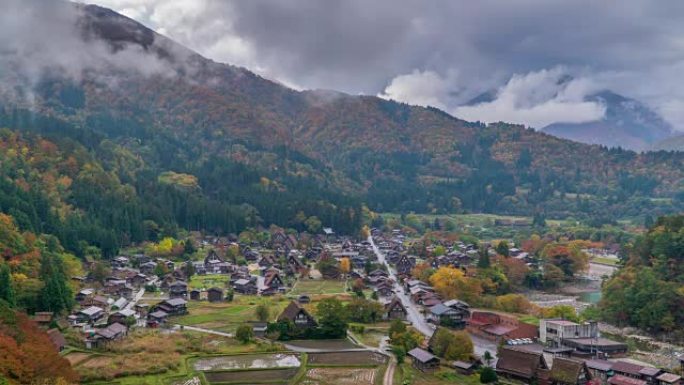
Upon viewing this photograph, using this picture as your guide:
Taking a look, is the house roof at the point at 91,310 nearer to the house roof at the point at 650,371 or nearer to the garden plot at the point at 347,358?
the garden plot at the point at 347,358

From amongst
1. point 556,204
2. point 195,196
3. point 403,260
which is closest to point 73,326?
point 403,260

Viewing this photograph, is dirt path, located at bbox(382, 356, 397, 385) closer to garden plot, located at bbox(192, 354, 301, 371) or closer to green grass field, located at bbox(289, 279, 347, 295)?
garden plot, located at bbox(192, 354, 301, 371)

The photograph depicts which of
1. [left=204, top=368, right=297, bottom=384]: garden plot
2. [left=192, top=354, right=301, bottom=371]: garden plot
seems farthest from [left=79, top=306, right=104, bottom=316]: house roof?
[left=204, top=368, right=297, bottom=384]: garden plot

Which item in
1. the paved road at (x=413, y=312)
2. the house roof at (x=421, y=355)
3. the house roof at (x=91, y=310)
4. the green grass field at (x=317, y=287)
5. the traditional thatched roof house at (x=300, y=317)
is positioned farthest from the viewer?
the green grass field at (x=317, y=287)

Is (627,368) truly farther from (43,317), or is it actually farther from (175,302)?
(43,317)

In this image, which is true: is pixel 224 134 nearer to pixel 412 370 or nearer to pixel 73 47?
pixel 73 47

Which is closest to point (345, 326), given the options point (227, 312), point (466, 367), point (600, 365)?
point (466, 367)

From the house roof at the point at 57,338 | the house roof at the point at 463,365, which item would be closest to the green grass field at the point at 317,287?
the house roof at the point at 463,365
